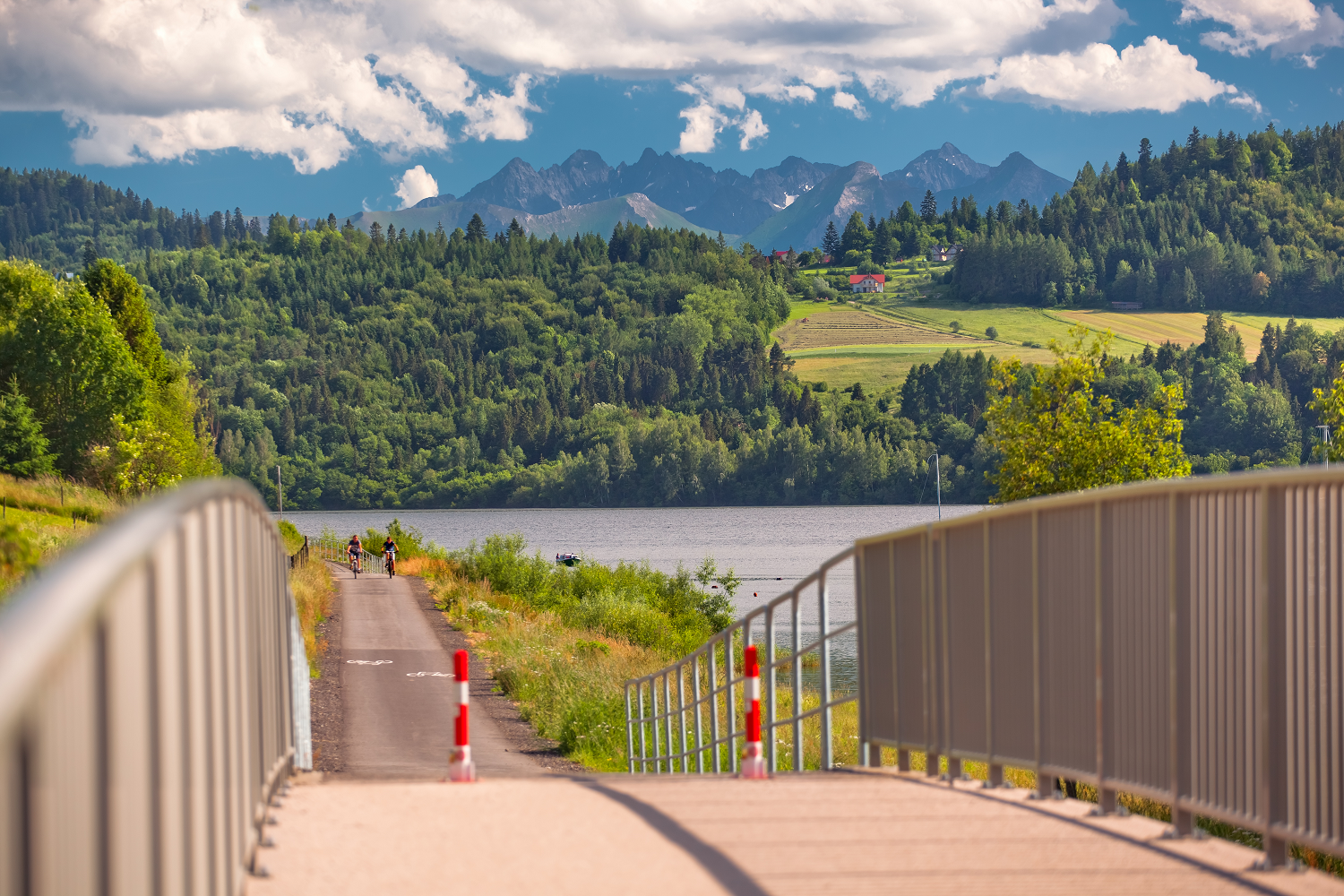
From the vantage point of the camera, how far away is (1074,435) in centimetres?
2414

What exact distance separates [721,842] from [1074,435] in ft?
66.9

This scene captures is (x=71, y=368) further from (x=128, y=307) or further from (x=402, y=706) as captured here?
(x=402, y=706)

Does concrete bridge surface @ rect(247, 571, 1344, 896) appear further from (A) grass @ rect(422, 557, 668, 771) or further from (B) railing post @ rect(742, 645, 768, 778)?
(A) grass @ rect(422, 557, 668, 771)

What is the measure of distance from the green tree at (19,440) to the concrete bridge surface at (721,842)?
5582 centimetres

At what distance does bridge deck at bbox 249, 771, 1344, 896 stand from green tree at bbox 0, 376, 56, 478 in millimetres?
56597

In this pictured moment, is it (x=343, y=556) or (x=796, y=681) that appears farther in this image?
(x=343, y=556)

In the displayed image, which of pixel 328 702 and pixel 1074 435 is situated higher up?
pixel 1074 435

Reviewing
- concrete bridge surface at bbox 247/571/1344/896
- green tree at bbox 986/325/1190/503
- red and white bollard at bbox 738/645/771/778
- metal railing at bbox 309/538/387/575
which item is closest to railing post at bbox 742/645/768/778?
red and white bollard at bbox 738/645/771/778

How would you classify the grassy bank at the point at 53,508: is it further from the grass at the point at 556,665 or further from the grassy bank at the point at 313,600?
the grass at the point at 556,665

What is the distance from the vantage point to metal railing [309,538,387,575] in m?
54.2

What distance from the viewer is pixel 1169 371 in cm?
17500

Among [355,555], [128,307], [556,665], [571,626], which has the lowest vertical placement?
[571,626]

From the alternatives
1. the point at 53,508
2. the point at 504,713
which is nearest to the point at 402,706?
the point at 504,713

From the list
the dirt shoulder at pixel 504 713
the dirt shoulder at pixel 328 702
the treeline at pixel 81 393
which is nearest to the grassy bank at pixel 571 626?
the dirt shoulder at pixel 504 713
